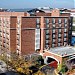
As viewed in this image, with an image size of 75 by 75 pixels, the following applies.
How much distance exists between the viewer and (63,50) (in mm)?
23062

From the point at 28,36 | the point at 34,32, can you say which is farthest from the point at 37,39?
the point at 28,36

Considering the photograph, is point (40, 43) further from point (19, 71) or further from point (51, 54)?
point (19, 71)

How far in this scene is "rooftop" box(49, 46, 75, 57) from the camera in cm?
2174

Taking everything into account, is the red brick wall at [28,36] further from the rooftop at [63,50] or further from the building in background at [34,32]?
the rooftop at [63,50]

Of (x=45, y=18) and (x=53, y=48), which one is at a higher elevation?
(x=45, y=18)

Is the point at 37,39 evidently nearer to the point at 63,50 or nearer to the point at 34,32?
the point at 34,32

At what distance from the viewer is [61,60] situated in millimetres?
21234

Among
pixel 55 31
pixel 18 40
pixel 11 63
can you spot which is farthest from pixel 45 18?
pixel 11 63

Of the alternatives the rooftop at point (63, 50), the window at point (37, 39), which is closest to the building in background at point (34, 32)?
the window at point (37, 39)

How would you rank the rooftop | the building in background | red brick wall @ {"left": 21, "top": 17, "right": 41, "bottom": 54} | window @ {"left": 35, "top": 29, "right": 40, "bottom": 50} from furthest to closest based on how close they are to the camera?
window @ {"left": 35, "top": 29, "right": 40, "bottom": 50}
the building in background
red brick wall @ {"left": 21, "top": 17, "right": 41, "bottom": 54}
the rooftop

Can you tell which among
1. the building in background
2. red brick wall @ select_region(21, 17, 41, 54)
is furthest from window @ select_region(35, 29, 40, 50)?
red brick wall @ select_region(21, 17, 41, 54)

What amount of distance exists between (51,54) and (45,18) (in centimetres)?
374

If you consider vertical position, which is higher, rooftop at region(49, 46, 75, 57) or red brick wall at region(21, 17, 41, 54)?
red brick wall at region(21, 17, 41, 54)

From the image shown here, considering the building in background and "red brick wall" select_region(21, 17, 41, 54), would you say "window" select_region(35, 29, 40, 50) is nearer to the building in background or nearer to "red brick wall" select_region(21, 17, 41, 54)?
the building in background
